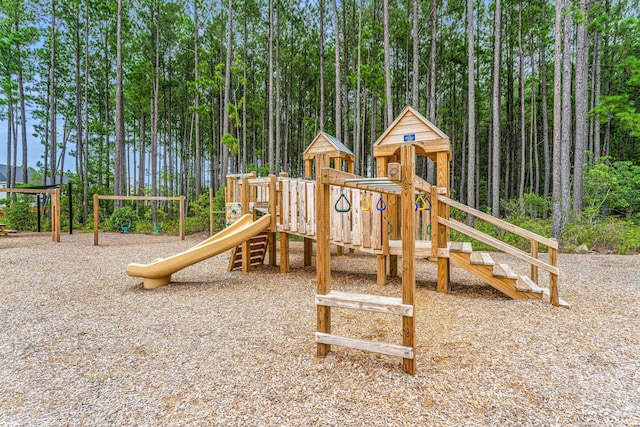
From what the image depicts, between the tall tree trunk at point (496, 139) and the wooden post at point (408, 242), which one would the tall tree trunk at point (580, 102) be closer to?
the tall tree trunk at point (496, 139)

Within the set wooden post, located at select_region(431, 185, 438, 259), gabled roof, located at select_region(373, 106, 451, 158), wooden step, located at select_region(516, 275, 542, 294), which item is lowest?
wooden step, located at select_region(516, 275, 542, 294)

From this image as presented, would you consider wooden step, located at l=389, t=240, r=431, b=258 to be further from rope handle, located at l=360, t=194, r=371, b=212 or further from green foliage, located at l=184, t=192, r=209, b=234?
green foliage, located at l=184, t=192, r=209, b=234

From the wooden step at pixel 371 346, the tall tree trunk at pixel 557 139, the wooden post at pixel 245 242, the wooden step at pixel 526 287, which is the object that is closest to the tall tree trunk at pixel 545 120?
the tall tree trunk at pixel 557 139

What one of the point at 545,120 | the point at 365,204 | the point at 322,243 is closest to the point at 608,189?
the point at 545,120

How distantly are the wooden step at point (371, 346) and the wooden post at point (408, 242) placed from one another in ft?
0.18

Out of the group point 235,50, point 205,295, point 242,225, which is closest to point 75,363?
point 205,295

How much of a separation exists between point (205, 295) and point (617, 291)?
6440 mm

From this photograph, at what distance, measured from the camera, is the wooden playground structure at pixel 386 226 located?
2559mm

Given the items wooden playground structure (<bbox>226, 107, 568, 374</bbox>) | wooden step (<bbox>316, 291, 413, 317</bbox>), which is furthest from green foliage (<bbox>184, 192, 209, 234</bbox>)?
wooden step (<bbox>316, 291, 413, 317</bbox>)

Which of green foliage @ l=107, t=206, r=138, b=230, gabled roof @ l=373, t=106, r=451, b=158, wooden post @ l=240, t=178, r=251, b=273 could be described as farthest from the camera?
green foliage @ l=107, t=206, r=138, b=230

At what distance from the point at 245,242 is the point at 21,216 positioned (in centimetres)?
1648

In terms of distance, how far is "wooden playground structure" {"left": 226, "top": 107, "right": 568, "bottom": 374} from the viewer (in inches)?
101

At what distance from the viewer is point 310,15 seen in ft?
67.9

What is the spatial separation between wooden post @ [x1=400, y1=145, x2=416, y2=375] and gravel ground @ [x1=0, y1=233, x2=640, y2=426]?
10.4 inches
